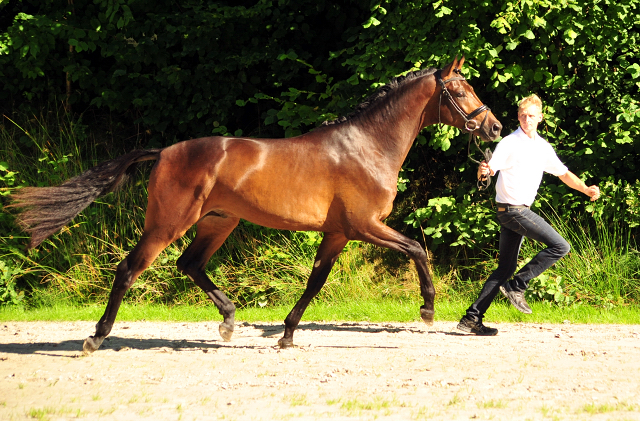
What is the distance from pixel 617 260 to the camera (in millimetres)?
7941

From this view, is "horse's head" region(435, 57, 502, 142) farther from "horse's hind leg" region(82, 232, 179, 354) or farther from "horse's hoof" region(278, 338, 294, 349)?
"horse's hind leg" region(82, 232, 179, 354)

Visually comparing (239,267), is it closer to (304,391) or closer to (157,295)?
(157,295)

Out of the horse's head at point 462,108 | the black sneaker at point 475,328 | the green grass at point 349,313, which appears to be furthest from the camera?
the green grass at point 349,313

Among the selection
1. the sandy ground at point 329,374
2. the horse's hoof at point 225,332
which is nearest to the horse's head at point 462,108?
the sandy ground at point 329,374

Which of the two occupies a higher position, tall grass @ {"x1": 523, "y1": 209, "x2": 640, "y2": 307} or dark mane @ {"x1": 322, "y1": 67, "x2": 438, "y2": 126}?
dark mane @ {"x1": 322, "y1": 67, "x2": 438, "y2": 126}

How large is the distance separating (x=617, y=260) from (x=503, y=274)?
2.38 meters

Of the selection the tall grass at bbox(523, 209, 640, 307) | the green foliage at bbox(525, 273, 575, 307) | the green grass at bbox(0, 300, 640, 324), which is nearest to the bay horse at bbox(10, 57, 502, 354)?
the green grass at bbox(0, 300, 640, 324)

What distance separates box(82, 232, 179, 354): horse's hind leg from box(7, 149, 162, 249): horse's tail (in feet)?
2.40

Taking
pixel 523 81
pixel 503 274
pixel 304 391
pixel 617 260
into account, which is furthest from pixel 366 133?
pixel 617 260

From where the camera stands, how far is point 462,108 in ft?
19.3

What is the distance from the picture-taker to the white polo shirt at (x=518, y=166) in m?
5.90

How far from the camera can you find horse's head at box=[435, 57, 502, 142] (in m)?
5.85

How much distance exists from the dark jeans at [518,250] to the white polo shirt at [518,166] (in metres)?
0.13

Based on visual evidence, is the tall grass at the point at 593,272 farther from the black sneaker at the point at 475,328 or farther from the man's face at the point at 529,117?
the man's face at the point at 529,117
